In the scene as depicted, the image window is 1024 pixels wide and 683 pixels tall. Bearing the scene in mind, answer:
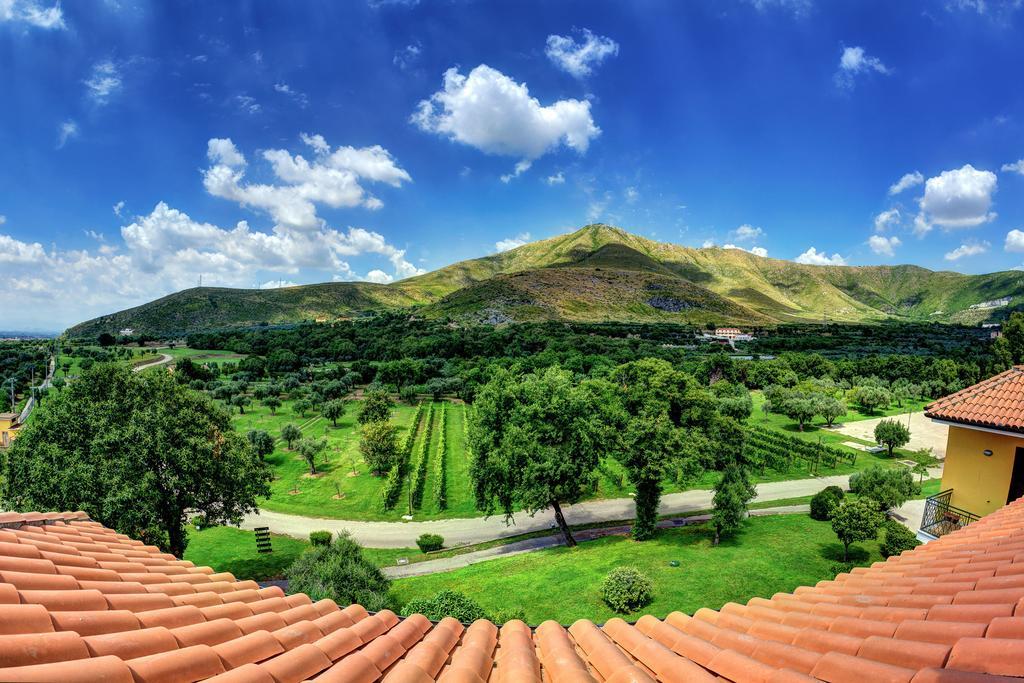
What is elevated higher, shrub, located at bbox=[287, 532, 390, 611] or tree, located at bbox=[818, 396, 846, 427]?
tree, located at bbox=[818, 396, 846, 427]

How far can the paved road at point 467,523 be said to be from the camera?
28.4m

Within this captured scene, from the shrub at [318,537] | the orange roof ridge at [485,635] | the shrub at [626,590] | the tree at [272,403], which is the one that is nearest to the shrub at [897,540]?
the shrub at [626,590]

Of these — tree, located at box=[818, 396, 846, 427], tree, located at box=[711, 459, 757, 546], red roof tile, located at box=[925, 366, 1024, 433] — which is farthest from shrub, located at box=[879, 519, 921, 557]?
tree, located at box=[818, 396, 846, 427]

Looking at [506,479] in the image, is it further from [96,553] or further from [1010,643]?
[1010,643]

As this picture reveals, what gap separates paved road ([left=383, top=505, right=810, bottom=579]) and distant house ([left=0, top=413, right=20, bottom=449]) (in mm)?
48062

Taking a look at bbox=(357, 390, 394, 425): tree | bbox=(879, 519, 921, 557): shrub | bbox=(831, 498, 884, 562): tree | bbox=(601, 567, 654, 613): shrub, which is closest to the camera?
bbox=(601, 567, 654, 613): shrub

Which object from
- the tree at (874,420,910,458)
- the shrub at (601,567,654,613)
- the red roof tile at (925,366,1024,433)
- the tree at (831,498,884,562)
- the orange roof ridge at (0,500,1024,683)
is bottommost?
the shrub at (601,567,654,613)

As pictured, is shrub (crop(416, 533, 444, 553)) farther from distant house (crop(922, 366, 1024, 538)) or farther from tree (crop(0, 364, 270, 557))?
distant house (crop(922, 366, 1024, 538))

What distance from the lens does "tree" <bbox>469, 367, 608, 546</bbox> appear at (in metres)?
22.2

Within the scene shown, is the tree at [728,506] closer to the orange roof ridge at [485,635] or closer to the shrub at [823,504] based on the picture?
the shrub at [823,504]

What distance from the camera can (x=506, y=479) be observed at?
22594 millimetres

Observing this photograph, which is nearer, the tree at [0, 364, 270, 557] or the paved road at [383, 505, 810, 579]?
the tree at [0, 364, 270, 557]

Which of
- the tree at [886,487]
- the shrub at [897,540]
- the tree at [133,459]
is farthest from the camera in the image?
the tree at [886,487]

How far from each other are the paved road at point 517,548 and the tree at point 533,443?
3.01m
